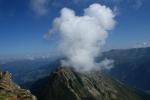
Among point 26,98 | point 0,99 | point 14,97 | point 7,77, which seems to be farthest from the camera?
point 7,77

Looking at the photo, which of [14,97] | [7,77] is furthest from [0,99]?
[7,77]

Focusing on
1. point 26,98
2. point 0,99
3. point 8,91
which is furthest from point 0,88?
point 0,99

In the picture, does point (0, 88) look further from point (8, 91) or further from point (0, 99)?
point (0, 99)

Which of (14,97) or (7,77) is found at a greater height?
(7,77)

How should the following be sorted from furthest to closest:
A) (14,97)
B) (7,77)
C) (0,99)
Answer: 1. (7,77)
2. (14,97)
3. (0,99)

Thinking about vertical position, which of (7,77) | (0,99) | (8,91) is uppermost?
(7,77)

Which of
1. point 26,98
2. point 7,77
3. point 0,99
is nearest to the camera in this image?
point 0,99

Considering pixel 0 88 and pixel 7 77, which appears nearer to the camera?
pixel 0 88

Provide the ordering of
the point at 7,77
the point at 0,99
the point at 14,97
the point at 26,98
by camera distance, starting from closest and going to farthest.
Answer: the point at 0,99, the point at 14,97, the point at 26,98, the point at 7,77

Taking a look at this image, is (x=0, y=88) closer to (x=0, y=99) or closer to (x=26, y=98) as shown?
(x=26, y=98)
